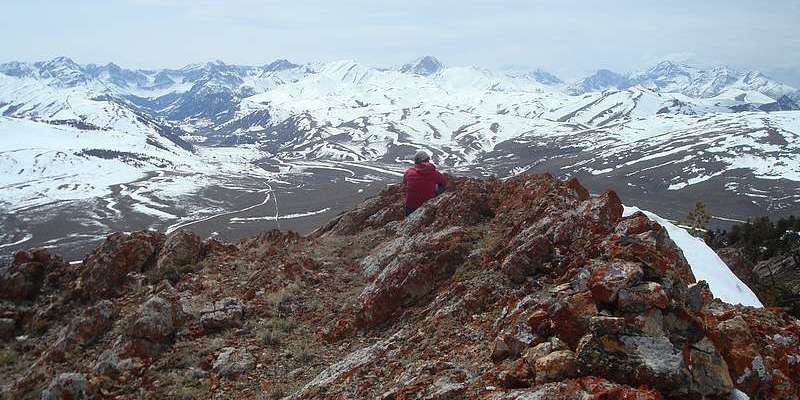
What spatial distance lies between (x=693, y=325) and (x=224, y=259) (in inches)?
722

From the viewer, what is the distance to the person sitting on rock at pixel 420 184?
25.9m

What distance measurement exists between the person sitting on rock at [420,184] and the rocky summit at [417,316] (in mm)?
1189

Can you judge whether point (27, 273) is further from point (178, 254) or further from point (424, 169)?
point (424, 169)

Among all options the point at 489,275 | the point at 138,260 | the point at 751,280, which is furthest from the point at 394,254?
the point at 751,280

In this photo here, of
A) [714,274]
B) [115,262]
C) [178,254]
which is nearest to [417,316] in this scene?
[178,254]

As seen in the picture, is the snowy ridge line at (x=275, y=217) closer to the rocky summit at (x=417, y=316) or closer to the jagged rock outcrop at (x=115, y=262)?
the jagged rock outcrop at (x=115, y=262)

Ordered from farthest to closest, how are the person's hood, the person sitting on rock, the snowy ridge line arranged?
the snowy ridge line → the person's hood → the person sitting on rock

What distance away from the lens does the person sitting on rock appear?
25891 millimetres

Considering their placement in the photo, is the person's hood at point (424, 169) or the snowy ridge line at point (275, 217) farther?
the snowy ridge line at point (275, 217)

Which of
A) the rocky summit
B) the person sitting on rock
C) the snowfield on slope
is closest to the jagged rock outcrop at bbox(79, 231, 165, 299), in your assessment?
the rocky summit

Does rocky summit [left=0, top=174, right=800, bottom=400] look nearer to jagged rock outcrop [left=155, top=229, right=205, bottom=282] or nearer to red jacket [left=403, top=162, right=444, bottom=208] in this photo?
jagged rock outcrop [left=155, top=229, right=205, bottom=282]

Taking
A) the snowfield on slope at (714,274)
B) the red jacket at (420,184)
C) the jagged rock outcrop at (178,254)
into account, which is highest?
the red jacket at (420,184)

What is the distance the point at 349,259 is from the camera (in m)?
23.1

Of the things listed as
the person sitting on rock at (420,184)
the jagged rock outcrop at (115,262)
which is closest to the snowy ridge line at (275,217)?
the jagged rock outcrop at (115,262)
